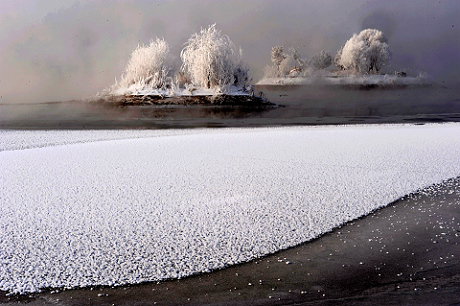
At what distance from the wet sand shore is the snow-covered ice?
121mm

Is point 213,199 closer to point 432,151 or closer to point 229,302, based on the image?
point 229,302

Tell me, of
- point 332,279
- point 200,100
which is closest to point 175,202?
point 332,279

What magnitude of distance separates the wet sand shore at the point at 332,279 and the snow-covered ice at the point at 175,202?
121 millimetres

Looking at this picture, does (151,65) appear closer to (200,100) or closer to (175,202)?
(200,100)

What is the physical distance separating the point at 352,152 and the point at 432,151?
120 centimetres

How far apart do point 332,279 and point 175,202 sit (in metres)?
1.76

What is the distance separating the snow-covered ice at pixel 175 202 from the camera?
7.84 ft

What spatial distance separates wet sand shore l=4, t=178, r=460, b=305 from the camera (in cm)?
194

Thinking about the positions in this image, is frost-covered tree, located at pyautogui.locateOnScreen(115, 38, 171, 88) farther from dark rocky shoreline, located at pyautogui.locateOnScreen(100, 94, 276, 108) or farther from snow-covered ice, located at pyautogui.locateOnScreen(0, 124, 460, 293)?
snow-covered ice, located at pyautogui.locateOnScreen(0, 124, 460, 293)

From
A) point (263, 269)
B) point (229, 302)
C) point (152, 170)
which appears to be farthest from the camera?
point (152, 170)

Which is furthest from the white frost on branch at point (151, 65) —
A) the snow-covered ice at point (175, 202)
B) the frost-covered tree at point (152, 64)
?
the snow-covered ice at point (175, 202)

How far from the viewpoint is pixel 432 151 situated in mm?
6434

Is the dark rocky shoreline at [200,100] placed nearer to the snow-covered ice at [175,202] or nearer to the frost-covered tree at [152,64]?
the frost-covered tree at [152,64]

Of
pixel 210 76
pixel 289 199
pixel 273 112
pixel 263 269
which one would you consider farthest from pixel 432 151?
pixel 210 76
